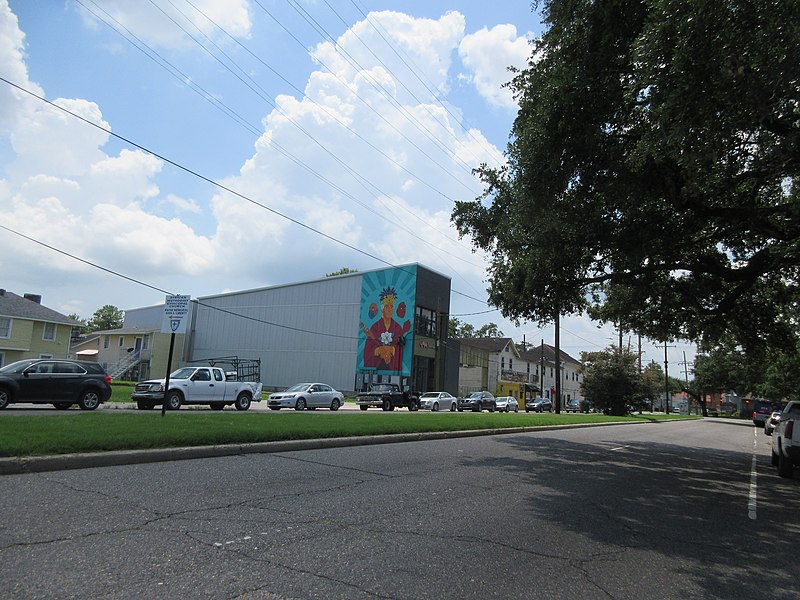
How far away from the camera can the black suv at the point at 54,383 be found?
15.6 m

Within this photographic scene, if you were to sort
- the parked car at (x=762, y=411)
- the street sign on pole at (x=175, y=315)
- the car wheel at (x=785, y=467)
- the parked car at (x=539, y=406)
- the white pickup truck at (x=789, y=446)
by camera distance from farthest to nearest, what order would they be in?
the parked car at (x=539, y=406)
the parked car at (x=762, y=411)
the street sign on pole at (x=175, y=315)
the car wheel at (x=785, y=467)
the white pickup truck at (x=789, y=446)

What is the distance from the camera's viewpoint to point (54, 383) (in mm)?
16234

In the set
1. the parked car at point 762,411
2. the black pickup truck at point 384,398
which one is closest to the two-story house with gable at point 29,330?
the black pickup truck at point 384,398

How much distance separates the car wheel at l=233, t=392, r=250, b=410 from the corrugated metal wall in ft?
86.2

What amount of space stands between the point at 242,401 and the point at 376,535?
62.8 feet

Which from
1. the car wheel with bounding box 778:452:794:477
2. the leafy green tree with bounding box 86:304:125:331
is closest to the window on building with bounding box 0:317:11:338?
the car wheel with bounding box 778:452:794:477

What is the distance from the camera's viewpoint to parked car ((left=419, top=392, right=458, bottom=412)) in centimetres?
3909

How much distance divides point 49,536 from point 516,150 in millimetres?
8797

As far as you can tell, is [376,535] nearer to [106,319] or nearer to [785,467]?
[785,467]

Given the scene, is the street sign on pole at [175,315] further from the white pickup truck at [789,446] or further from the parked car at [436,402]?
the parked car at [436,402]

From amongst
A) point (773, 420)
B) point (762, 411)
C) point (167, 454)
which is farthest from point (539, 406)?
point (167, 454)

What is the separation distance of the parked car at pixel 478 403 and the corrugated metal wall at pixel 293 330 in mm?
11018

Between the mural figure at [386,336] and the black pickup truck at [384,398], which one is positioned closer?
the black pickup truck at [384,398]

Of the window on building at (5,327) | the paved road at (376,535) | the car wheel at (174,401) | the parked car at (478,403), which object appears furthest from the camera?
the parked car at (478,403)
